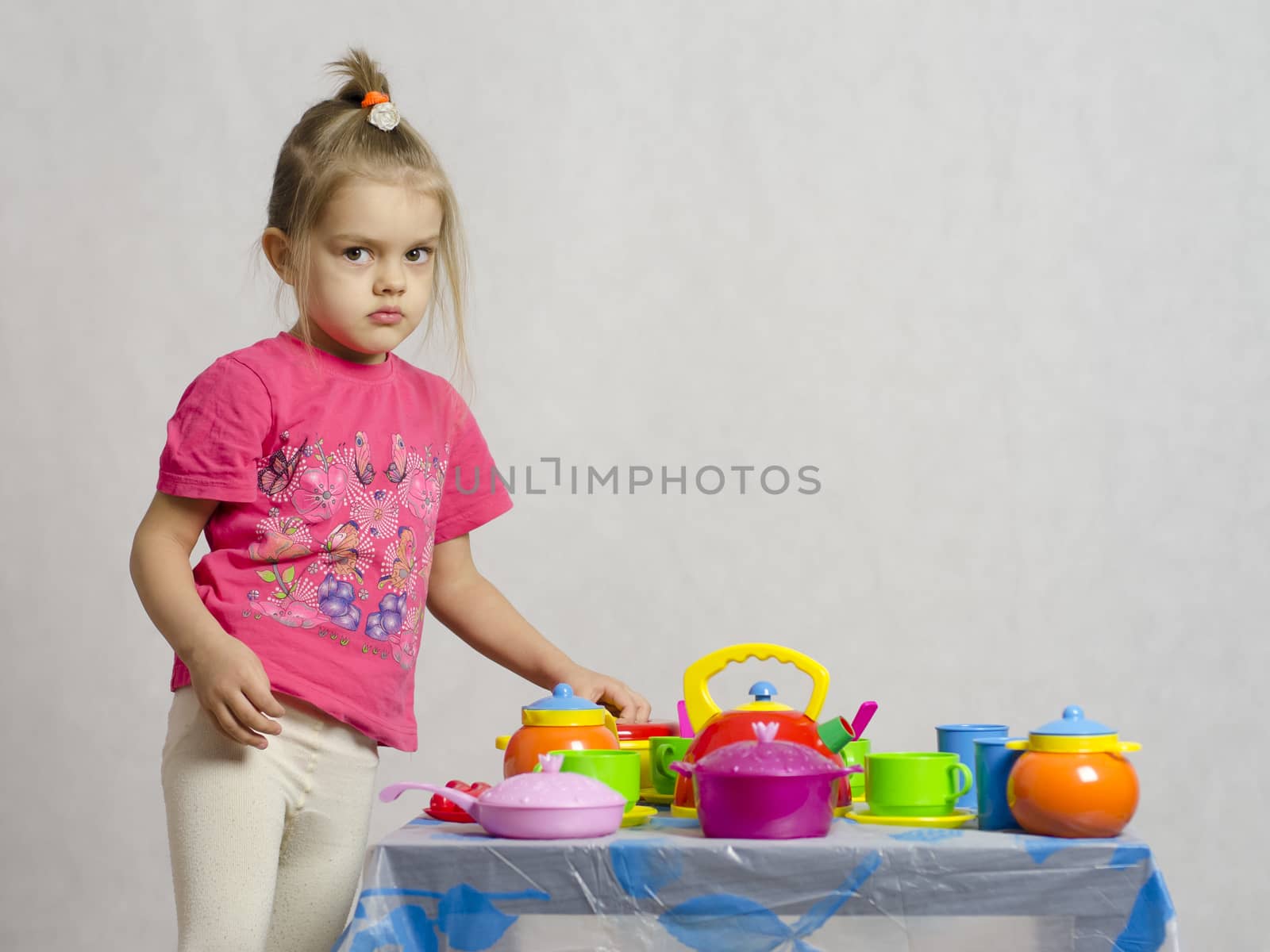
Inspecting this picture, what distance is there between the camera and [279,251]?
3.46 ft

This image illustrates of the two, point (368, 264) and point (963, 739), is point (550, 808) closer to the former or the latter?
point (963, 739)

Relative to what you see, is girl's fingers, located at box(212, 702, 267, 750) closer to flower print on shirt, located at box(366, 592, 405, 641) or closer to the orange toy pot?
flower print on shirt, located at box(366, 592, 405, 641)

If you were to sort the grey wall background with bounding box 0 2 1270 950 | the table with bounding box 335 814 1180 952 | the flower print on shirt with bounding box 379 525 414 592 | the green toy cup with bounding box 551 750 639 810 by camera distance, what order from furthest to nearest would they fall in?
the grey wall background with bounding box 0 2 1270 950 < the flower print on shirt with bounding box 379 525 414 592 < the green toy cup with bounding box 551 750 639 810 < the table with bounding box 335 814 1180 952

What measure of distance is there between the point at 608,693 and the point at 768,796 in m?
0.38

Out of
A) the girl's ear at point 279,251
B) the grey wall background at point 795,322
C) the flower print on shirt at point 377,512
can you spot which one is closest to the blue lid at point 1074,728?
the flower print on shirt at point 377,512

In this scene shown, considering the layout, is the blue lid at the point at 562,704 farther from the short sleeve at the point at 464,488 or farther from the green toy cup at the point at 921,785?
the short sleeve at the point at 464,488

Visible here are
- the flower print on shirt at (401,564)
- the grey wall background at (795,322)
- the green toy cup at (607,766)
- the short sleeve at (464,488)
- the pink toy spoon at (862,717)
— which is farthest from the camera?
the grey wall background at (795,322)

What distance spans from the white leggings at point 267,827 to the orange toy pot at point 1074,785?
498 mm

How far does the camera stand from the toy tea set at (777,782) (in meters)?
Result: 0.73

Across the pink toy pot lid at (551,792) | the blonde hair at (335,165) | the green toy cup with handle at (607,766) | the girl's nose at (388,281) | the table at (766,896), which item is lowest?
the table at (766,896)

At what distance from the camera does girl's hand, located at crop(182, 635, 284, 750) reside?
863mm

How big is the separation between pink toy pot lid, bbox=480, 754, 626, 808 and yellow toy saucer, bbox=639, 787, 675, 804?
0.16 metres

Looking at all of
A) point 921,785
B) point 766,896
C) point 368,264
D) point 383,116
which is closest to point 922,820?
point 921,785

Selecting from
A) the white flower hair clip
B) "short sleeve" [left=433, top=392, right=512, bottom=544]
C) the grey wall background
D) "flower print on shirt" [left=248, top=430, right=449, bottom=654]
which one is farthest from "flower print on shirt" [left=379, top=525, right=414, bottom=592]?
the grey wall background
